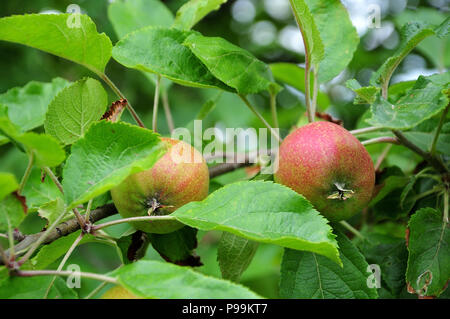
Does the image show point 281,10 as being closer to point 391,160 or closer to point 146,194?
point 391,160

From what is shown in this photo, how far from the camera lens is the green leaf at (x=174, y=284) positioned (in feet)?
2.51

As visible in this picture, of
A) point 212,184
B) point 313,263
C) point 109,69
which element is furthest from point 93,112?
point 109,69

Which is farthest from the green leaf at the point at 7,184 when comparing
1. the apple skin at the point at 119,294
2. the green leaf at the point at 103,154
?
the apple skin at the point at 119,294

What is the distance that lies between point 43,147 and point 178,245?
46 centimetres

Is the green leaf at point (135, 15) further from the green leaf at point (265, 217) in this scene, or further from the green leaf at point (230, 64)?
the green leaf at point (265, 217)

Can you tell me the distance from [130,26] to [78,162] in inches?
Answer: 32.8

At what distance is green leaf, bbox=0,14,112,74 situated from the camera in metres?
0.98

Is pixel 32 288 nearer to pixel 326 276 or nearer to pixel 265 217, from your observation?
pixel 265 217

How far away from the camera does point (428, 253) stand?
3.56 ft

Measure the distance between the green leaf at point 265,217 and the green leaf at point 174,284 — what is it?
0.10 meters

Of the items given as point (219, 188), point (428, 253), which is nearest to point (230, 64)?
point (219, 188)

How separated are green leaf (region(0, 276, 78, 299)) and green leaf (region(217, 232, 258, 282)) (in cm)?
33

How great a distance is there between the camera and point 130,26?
1.62 metres
